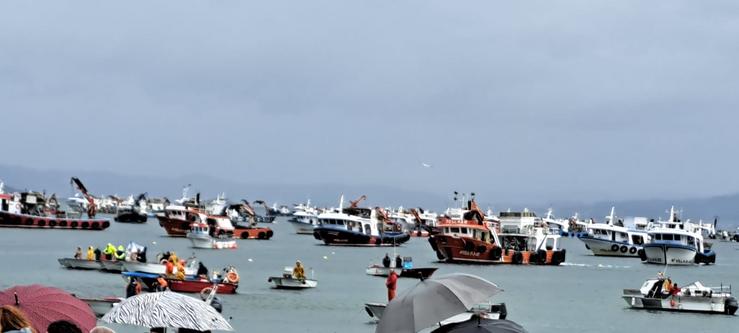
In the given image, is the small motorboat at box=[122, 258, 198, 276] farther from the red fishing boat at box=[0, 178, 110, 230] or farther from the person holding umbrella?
the red fishing boat at box=[0, 178, 110, 230]

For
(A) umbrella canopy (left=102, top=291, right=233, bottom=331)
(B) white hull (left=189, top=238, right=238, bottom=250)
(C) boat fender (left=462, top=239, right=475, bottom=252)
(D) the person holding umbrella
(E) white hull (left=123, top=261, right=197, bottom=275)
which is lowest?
(E) white hull (left=123, top=261, right=197, bottom=275)

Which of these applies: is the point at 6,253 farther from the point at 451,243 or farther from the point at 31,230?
the point at 31,230

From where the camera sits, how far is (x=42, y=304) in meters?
15.6

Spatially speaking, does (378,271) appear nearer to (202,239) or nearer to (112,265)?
(112,265)

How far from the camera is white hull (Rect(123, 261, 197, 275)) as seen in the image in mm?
54344

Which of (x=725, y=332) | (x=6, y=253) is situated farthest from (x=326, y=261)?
(x=725, y=332)

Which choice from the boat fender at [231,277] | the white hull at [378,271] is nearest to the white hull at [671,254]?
the white hull at [378,271]

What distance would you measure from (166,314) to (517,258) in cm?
7840

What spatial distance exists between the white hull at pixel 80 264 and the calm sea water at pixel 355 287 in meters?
0.60

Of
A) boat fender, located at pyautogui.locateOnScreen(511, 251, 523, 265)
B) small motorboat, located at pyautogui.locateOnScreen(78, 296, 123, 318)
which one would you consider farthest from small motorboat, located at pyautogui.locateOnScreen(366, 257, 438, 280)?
small motorboat, located at pyautogui.locateOnScreen(78, 296, 123, 318)

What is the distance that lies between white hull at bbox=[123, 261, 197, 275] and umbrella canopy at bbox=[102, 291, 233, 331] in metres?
36.0

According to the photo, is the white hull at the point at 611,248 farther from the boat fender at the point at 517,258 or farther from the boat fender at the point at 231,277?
the boat fender at the point at 231,277

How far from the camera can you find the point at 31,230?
6294 inches

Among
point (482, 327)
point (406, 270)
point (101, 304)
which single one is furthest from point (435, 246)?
point (482, 327)
